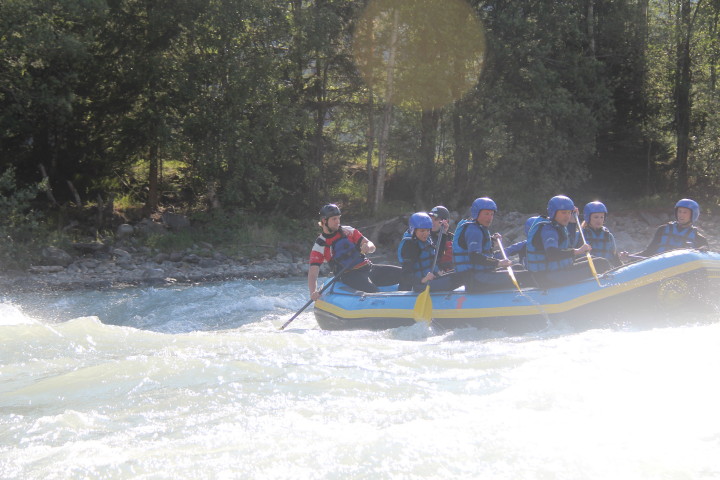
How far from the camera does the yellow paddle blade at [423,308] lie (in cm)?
725

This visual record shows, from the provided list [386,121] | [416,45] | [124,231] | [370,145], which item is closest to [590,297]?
[124,231]

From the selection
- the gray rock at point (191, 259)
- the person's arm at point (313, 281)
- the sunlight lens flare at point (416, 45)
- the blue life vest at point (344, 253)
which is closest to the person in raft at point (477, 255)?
the blue life vest at point (344, 253)

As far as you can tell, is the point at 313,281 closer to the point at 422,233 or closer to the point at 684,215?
the point at 422,233

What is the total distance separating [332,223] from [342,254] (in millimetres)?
475

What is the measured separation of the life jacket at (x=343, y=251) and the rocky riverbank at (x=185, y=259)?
5.69 metres

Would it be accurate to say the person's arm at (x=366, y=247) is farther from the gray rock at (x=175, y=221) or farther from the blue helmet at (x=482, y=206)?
the gray rock at (x=175, y=221)

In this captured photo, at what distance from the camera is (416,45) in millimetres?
17906

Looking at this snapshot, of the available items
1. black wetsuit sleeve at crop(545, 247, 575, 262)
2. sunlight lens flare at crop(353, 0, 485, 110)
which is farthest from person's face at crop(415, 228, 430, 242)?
sunlight lens flare at crop(353, 0, 485, 110)

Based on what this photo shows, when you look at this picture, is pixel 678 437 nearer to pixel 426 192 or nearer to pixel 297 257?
pixel 297 257

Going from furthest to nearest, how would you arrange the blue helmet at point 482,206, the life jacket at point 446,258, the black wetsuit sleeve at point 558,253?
the life jacket at point 446,258 < the blue helmet at point 482,206 < the black wetsuit sleeve at point 558,253

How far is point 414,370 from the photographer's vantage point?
543 centimetres

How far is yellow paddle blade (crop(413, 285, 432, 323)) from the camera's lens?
285 inches

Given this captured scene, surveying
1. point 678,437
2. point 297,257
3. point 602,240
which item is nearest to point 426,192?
point 297,257

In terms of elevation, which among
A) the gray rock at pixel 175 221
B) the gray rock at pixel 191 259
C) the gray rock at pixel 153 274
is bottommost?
the gray rock at pixel 153 274
